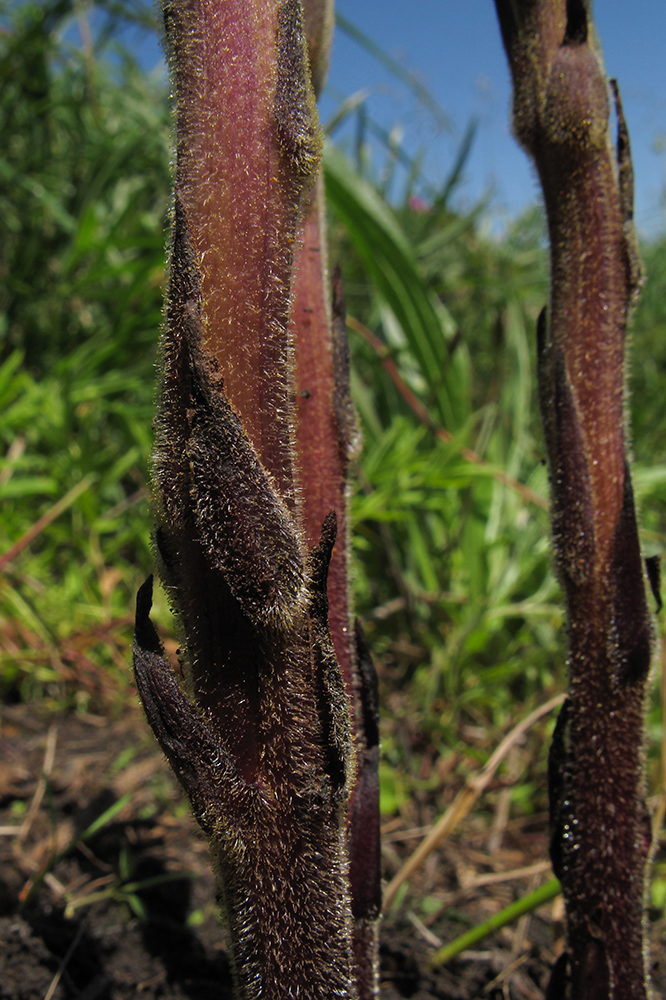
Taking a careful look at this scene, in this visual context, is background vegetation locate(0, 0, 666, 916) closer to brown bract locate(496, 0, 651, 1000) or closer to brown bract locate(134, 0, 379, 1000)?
brown bract locate(496, 0, 651, 1000)

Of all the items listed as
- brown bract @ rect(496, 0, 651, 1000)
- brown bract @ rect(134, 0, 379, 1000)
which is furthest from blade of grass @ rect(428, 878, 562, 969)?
brown bract @ rect(134, 0, 379, 1000)

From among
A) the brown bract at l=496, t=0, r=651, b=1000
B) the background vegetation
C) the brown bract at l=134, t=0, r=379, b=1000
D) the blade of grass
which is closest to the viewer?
the brown bract at l=134, t=0, r=379, b=1000

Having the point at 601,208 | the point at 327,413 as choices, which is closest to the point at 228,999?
the point at 327,413

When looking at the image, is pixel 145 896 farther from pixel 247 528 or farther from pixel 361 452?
pixel 247 528

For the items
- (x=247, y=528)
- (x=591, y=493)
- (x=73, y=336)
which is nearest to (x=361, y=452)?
(x=591, y=493)

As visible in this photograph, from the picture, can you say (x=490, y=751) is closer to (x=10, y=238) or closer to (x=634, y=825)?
(x=634, y=825)

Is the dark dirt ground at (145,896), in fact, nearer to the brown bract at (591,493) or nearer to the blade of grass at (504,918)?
the blade of grass at (504,918)

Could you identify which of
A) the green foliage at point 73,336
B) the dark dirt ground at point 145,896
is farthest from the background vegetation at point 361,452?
the dark dirt ground at point 145,896
